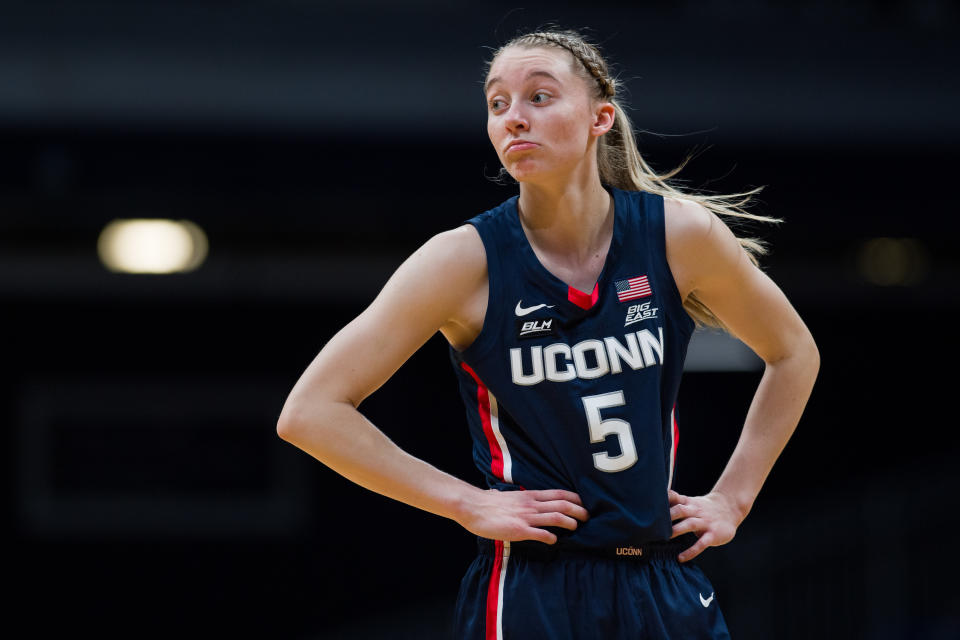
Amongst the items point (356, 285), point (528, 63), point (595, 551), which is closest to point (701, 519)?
point (595, 551)

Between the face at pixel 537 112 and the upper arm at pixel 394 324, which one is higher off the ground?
the face at pixel 537 112

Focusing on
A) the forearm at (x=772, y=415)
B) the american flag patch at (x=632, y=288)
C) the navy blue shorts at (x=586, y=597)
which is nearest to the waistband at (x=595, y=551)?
the navy blue shorts at (x=586, y=597)

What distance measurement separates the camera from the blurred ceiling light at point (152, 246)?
805cm

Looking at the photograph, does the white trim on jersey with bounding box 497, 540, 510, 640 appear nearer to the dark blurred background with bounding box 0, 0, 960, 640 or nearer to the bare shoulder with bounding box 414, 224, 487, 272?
the bare shoulder with bounding box 414, 224, 487, 272

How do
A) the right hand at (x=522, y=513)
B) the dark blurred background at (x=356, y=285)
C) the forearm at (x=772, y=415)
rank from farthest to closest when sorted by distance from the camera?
1. the dark blurred background at (x=356, y=285)
2. the forearm at (x=772, y=415)
3. the right hand at (x=522, y=513)

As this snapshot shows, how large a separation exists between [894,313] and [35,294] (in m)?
6.95

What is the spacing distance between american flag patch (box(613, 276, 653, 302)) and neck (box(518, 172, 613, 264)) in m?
0.09

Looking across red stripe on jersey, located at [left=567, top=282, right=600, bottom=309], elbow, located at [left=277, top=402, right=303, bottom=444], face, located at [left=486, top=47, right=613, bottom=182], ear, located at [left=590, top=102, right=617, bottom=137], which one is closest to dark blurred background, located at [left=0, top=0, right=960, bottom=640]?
ear, located at [left=590, top=102, right=617, bottom=137]

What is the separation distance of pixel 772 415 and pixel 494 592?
818 mm

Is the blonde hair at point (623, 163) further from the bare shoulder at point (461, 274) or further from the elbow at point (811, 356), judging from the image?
the bare shoulder at point (461, 274)

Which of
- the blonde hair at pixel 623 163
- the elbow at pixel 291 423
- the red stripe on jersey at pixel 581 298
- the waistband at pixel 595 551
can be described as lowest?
the waistband at pixel 595 551

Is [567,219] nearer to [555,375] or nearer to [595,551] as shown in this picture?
[555,375]

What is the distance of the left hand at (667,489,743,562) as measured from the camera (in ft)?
7.92

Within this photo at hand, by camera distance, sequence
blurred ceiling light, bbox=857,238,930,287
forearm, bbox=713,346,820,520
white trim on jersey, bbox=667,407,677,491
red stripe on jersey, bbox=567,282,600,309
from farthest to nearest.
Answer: blurred ceiling light, bbox=857,238,930,287 < forearm, bbox=713,346,820,520 < white trim on jersey, bbox=667,407,677,491 < red stripe on jersey, bbox=567,282,600,309
